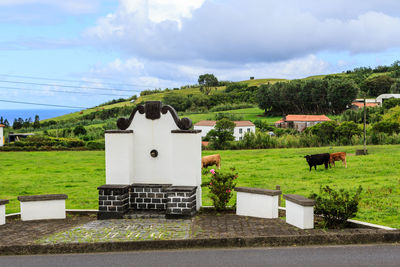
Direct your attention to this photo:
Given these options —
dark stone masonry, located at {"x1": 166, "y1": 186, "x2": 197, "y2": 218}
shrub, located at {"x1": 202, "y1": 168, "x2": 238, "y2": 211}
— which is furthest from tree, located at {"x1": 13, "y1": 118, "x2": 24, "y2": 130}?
dark stone masonry, located at {"x1": 166, "y1": 186, "x2": 197, "y2": 218}

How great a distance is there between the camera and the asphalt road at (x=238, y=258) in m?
7.08

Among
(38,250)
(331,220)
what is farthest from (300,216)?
(38,250)

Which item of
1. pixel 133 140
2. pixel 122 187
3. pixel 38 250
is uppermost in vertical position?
pixel 133 140

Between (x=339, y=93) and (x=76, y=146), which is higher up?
(x=339, y=93)

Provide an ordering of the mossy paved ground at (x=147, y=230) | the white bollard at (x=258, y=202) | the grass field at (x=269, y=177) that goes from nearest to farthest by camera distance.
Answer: the mossy paved ground at (x=147, y=230) → the white bollard at (x=258, y=202) → the grass field at (x=269, y=177)

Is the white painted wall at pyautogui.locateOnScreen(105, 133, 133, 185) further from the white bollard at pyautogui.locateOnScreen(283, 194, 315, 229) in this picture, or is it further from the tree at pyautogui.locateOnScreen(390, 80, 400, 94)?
the tree at pyautogui.locateOnScreen(390, 80, 400, 94)

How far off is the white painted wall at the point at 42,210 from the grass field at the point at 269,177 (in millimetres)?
2282

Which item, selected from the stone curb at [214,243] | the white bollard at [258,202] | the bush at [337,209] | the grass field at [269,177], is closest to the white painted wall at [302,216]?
the bush at [337,209]

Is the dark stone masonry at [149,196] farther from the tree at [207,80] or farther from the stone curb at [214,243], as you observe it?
the tree at [207,80]

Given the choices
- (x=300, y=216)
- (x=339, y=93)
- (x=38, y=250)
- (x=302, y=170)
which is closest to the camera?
(x=38, y=250)

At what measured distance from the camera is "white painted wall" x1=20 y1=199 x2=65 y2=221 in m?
10.5

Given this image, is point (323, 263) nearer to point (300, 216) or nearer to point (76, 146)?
point (300, 216)

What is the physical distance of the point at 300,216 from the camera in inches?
349

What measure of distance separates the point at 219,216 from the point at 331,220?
274 centimetres
